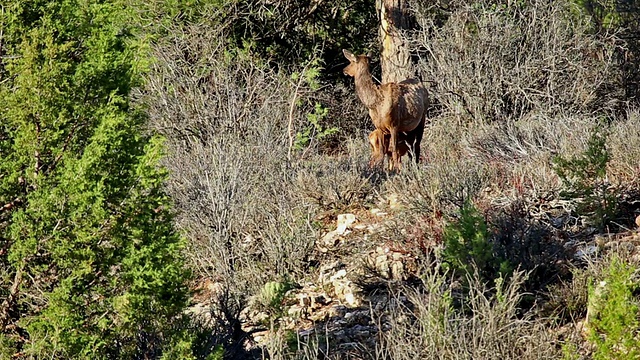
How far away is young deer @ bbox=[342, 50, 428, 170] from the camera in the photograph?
9852 mm

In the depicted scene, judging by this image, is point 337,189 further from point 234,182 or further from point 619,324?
point 619,324

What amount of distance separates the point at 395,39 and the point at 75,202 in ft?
35.0

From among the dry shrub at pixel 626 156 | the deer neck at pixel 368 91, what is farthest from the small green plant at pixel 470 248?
the deer neck at pixel 368 91

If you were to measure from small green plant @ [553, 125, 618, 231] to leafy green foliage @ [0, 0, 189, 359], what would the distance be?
3626mm

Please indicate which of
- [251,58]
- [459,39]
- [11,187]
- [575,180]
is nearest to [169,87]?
[251,58]

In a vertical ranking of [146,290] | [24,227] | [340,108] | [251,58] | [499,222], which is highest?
[24,227]

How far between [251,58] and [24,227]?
36.0 ft

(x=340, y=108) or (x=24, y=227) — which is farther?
(x=340, y=108)

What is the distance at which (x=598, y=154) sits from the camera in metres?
6.88

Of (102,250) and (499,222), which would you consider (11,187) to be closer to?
(102,250)

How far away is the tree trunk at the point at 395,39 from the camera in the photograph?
562 inches

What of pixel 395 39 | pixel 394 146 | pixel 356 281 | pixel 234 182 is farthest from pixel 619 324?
pixel 395 39

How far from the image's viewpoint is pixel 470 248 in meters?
5.87

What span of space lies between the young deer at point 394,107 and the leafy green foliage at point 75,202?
5.51 m
